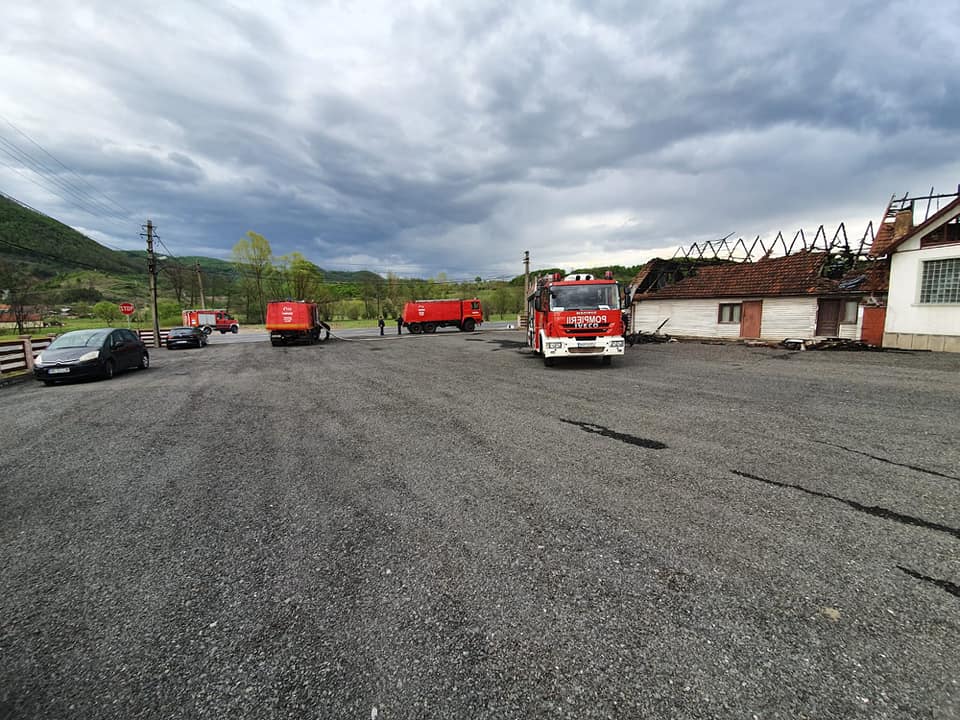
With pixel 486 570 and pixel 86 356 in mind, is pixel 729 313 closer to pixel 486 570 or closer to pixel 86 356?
pixel 486 570

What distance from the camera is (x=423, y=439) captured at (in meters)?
5.76

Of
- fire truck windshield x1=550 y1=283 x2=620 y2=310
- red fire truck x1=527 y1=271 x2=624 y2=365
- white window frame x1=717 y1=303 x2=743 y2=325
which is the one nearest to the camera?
red fire truck x1=527 y1=271 x2=624 y2=365

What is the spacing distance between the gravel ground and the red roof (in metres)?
16.8

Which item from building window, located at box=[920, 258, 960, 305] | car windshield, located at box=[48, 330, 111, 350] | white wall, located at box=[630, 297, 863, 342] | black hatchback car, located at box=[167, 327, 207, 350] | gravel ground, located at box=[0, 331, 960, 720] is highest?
building window, located at box=[920, 258, 960, 305]

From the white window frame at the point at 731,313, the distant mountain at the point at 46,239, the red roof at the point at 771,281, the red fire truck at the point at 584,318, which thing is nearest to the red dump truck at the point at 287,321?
the red fire truck at the point at 584,318

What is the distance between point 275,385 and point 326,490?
768cm

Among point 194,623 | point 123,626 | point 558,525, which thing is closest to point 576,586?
point 558,525

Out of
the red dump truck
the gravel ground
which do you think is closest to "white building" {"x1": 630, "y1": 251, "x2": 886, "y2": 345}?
the gravel ground

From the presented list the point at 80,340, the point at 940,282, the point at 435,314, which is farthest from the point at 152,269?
the point at 940,282

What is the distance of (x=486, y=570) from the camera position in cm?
275

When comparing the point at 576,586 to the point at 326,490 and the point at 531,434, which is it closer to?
the point at 326,490

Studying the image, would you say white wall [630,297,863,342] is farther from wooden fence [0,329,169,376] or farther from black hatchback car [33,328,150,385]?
wooden fence [0,329,169,376]

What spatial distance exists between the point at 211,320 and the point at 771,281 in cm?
5469

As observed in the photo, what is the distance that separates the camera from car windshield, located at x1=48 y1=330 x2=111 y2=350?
39.2 ft
